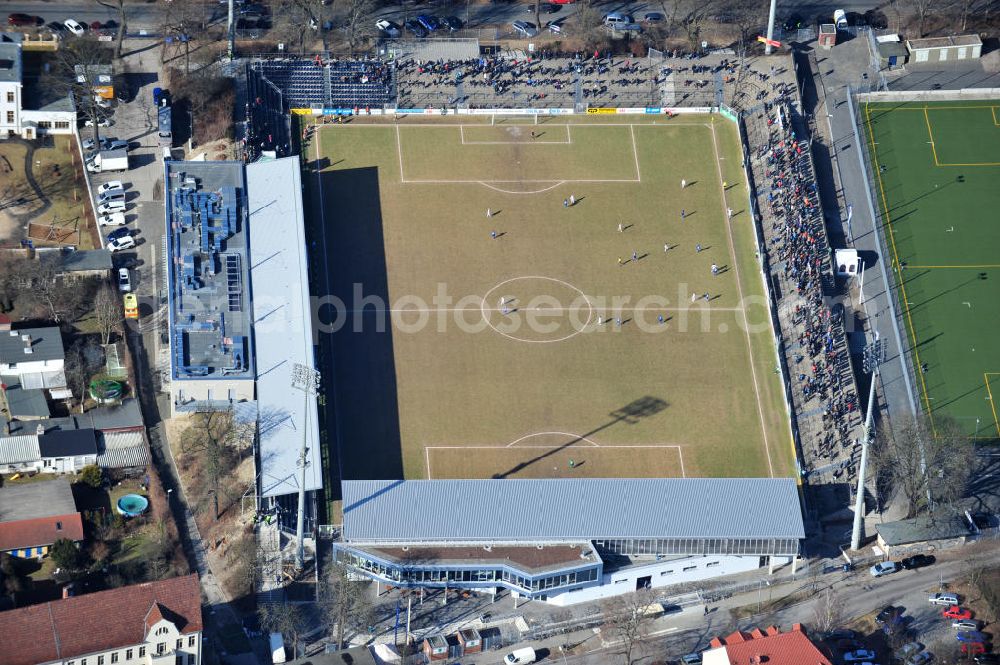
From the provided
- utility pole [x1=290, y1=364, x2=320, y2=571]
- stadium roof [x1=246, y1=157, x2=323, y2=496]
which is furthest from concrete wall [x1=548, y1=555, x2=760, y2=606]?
stadium roof [x1=246, y1=157, x2=323, y2=496]

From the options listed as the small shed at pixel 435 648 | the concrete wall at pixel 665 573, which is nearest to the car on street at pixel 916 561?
the concrete wall at pixel 665 573

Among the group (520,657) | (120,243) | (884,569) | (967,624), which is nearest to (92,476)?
(120,243)

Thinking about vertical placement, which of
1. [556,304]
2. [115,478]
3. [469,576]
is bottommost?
[469,576]

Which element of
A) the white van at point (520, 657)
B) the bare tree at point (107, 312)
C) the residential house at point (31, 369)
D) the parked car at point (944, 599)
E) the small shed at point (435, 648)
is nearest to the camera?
the small shed at point (435, 648)

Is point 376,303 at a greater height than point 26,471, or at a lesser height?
greater

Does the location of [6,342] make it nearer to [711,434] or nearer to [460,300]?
[460,300]

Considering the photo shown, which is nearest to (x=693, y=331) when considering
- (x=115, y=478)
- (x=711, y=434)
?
(x=711, y=434)

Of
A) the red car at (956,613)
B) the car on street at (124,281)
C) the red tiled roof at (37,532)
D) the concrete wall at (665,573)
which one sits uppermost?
the car on street at (124,281)

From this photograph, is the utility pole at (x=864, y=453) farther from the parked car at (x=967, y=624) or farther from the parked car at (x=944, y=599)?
the parked car at (x=967, y=624)
